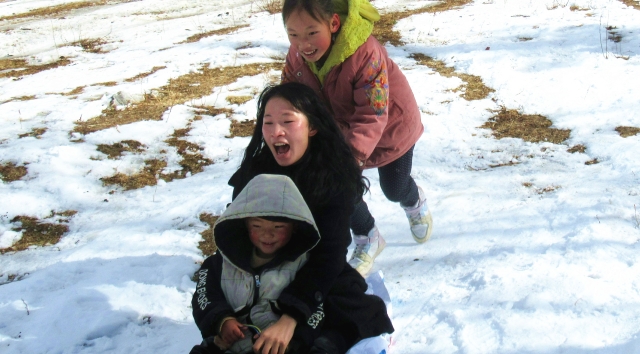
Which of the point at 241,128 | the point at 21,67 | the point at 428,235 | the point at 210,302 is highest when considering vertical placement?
the point at 210,302

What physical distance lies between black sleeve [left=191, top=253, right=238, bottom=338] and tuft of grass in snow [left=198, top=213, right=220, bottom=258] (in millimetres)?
1174

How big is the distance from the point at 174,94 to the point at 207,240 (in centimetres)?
311

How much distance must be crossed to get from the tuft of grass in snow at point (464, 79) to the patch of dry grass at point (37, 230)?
404 cm

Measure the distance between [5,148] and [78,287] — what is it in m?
2.33

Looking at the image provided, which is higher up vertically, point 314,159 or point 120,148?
point 314,159

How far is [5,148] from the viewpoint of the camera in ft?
15.6

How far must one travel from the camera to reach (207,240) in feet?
12.0

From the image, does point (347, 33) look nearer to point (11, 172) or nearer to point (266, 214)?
point (266, 214)

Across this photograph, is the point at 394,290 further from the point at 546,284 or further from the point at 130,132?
the point at 130,132

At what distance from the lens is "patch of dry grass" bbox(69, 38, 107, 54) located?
874cm

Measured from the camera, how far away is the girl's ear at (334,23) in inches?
100

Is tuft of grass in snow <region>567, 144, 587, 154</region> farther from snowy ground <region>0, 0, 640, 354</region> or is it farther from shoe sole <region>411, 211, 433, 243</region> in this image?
shoe sole <region>411, 211, 433, 243</region>

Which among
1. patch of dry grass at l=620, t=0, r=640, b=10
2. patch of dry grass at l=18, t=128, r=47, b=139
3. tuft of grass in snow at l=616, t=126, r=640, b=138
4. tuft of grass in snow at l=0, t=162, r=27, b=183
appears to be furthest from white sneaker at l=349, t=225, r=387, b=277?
patch of dry grass at l=620, t=0, r=640, b=10

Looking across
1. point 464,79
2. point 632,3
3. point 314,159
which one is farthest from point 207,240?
point 632,3
